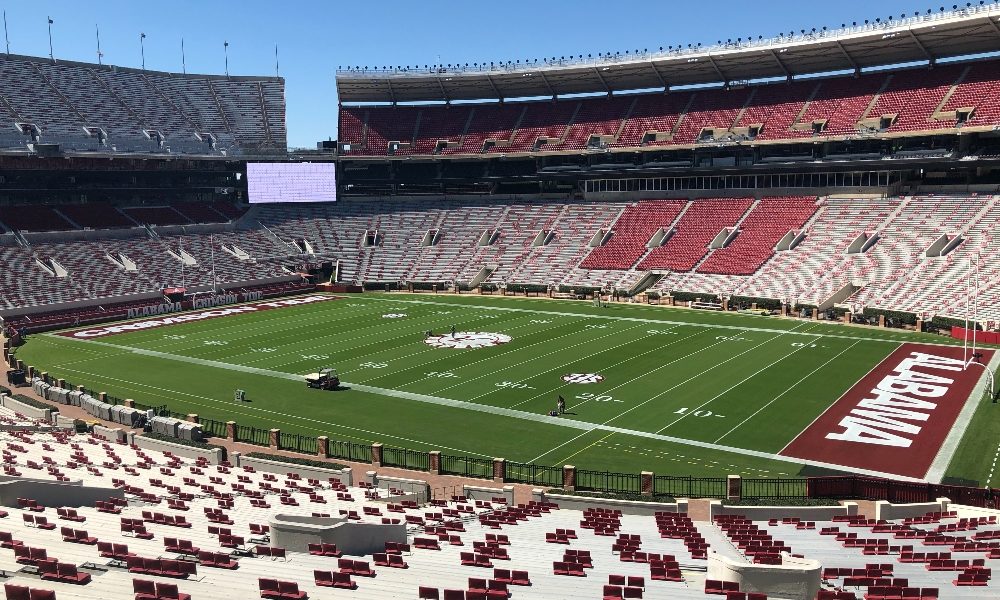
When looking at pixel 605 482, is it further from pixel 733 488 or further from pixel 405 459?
pixel 405 459

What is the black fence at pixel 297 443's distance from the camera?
104 ft

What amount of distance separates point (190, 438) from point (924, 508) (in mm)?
26172

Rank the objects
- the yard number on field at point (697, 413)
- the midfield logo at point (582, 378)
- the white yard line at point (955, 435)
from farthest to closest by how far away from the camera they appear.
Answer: the midfield logo at point (582, 378) < the yard number on field at point (697, 413) < the white yard line at point (955, 435)

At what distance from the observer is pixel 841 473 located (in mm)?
27969

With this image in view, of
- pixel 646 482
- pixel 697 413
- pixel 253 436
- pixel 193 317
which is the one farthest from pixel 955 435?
pixel 193 317

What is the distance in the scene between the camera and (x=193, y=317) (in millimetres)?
64062

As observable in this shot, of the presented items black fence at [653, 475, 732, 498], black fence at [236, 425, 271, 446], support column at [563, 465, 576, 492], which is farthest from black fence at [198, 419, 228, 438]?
black fence at [653, 475, 732, 498]

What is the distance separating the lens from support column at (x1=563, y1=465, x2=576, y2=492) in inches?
1061

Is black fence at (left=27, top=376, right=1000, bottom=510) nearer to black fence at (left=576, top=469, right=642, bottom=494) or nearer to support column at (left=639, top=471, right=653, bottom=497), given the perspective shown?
black fence at (left=576, top=469, right=642, bottom=494)

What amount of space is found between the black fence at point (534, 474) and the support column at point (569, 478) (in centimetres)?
53

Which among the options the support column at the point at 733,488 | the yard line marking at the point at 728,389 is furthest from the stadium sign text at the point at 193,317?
the support column at the point at 733,488

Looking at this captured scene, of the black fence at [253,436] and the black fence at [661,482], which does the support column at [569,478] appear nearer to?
the black fence at [661,482]

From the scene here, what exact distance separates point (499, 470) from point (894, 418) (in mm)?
17420

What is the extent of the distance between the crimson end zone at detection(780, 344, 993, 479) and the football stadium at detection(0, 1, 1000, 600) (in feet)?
0.68
